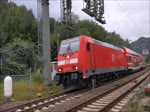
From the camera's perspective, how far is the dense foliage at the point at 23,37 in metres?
30.0

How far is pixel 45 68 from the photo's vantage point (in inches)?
845

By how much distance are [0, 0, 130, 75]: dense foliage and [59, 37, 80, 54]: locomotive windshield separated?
7.99m

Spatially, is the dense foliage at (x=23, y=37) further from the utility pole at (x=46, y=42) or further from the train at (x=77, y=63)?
the train at (x=77, y=63)

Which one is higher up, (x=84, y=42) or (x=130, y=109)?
(x=84, y=42)

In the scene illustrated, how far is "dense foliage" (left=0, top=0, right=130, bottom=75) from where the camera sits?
30025 mm

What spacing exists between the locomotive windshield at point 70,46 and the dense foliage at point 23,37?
315 inches

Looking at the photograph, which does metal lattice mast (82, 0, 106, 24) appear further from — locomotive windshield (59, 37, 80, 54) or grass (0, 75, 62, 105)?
grass (0, 75, 62, 105)

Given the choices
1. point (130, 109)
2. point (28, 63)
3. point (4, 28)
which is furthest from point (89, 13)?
point (4, 28)

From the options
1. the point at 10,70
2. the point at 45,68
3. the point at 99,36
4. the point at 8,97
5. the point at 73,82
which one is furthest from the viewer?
the point at 99,36

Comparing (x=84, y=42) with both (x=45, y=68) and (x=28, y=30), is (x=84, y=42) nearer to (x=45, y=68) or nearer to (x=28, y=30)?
(x=45, y=68)

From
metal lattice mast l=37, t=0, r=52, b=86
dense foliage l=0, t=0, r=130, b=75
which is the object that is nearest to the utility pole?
metal lattice mast l=37, t=0, r=52, b=86

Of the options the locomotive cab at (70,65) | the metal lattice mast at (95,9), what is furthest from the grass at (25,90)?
the metal lattice mast at (95,9)

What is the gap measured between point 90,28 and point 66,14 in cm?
6024

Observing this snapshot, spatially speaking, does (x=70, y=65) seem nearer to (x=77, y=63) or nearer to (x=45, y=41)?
(x=77, y=63)
